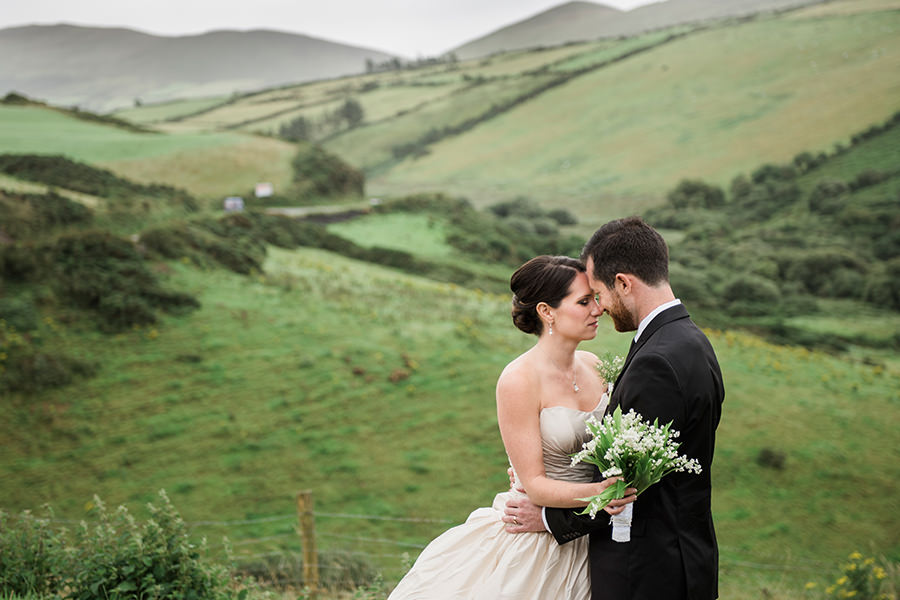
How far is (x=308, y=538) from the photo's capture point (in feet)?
28.0

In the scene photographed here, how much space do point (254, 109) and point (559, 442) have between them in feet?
372

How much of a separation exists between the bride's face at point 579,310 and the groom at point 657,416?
0.26 metres

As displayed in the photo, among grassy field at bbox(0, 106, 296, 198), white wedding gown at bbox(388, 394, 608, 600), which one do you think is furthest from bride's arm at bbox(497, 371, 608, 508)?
grassy field at bbox(0, 106, 296, 198)

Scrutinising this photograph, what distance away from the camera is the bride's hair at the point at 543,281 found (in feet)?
13.2

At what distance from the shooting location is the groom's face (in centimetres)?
369

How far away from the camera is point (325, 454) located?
1424 centimetres

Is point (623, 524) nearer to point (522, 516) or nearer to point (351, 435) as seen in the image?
point (522, 516)

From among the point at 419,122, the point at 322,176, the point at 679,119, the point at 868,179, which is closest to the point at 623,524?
the point at 322,176

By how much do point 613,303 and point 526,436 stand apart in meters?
0.91

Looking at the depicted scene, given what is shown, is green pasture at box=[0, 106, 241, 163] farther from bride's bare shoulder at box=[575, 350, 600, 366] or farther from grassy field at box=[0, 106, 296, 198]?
bride's bare shoulder at box=[575, 350, 600, 366]

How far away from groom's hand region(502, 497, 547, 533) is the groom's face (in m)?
1.18

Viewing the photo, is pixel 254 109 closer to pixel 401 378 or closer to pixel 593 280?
pixel 401 378

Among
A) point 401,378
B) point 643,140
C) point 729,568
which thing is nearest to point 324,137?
point 643,140

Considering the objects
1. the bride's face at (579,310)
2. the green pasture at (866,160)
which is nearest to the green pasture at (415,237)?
the bride's face at (579,310)
